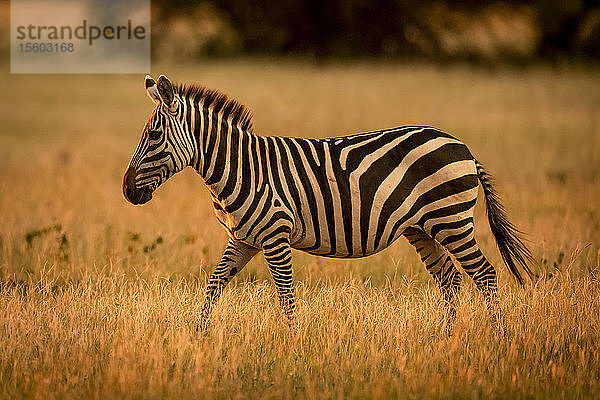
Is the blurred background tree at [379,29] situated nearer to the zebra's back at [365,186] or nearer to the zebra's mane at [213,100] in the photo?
the zebra's mane at [213,100]

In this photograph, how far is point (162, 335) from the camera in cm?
633

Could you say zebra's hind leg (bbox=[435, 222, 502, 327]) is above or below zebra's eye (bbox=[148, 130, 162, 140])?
below

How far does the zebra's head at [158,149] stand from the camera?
6082 millimetres

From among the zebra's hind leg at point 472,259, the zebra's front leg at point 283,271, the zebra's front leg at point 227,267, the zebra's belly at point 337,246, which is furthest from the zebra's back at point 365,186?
the zebra's front leg at point 227,267

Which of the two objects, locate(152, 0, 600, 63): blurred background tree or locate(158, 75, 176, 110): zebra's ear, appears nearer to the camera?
locate(158, 75, 176, 110): zebra's ear

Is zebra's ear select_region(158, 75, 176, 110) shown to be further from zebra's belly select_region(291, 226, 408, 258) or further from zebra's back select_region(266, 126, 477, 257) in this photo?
zebra's belly select_region(291, 226, 408, 258)

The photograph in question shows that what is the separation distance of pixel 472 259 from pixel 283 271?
1570mm

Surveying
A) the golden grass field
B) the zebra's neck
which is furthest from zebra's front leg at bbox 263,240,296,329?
the zebra's neck

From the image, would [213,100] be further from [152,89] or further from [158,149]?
[158,149]

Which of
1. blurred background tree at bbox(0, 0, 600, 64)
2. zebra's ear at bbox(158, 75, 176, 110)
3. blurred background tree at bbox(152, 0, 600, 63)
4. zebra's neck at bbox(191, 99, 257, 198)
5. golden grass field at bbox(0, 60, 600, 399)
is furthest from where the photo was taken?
blurred background tree at bbox(152, 0, 600, 63)

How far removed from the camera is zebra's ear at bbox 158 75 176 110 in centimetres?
601

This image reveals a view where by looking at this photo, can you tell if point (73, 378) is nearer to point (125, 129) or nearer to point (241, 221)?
point (241, 221)

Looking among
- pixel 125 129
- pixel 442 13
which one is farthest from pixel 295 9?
pixel 125 129

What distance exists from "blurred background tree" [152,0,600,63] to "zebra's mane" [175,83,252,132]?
92.0ft
